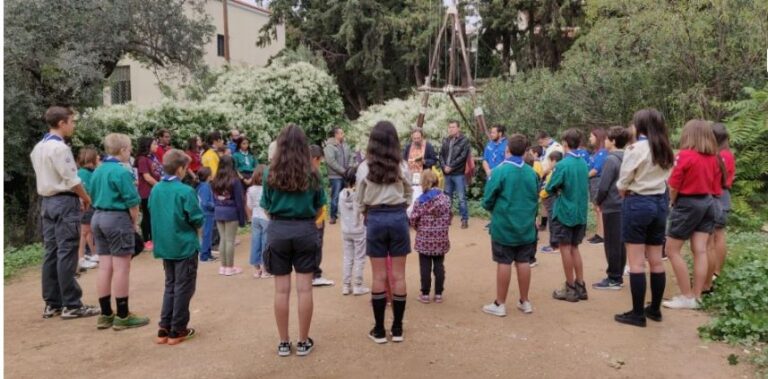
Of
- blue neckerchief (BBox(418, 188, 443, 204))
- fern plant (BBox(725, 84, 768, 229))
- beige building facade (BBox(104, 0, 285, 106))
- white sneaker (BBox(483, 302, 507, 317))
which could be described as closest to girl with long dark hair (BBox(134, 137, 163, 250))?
blue neckerchief (BBox(418, 188, 443, 204))

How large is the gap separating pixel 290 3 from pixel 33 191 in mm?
17079

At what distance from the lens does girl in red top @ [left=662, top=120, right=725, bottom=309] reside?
202 inches

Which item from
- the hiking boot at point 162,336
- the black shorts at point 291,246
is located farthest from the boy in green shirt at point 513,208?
the hiking boot at point 162,336

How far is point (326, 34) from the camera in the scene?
2556 centimetres

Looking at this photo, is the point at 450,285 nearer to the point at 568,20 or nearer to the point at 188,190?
the point at 188,190

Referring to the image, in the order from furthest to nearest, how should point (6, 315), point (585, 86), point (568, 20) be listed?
1. point (568, 20)
2. point (585, 86)
3. point (6, 315)

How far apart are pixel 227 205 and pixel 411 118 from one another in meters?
8.16

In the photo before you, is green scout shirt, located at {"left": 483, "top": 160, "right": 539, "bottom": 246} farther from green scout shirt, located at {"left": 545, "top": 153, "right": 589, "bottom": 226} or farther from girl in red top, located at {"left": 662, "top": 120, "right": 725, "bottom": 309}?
girl in red top, located at {"left": 662, "top": 120, "right": 725, "bottom": 309}

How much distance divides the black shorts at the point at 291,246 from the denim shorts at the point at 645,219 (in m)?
2.73

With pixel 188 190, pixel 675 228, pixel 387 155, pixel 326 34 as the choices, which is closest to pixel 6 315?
pixel 188 190

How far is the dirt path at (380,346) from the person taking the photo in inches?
167

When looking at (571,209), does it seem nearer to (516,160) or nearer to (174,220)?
(516,160)

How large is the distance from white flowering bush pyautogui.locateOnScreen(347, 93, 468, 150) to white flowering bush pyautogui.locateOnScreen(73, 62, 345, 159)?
5.77 feet

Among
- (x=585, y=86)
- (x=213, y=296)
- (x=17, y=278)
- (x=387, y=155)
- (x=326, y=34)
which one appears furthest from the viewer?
(x=326, y=34)
